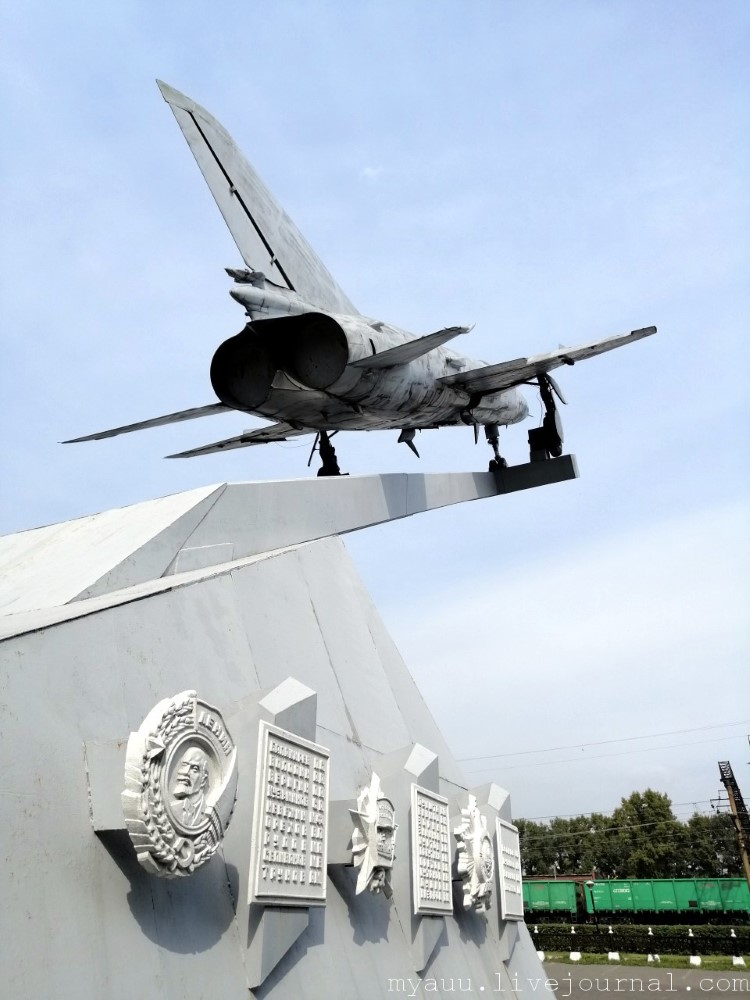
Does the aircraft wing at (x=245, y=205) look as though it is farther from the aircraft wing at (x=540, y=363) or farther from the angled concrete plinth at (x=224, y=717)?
the angled concrete plinth at (x=224, y=717)

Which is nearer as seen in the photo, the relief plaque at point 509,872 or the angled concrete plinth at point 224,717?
the angled concrete plinth at point 224,717

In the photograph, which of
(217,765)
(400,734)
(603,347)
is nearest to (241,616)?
(217,765)

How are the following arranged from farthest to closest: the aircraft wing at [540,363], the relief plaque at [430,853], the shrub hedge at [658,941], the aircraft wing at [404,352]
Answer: the shrub hedge at [658,941]
the aircraft wing at [540,363]
the aircraft wing at [404,352]
the relief plaque at [430,853]

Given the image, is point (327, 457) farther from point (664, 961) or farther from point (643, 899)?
point (643, 899)

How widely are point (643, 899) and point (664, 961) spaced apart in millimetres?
7033

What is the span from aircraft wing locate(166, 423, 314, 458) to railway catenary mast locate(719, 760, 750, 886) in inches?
885

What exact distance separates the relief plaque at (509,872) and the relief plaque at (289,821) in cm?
342

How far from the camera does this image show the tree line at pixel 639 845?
47.7 m

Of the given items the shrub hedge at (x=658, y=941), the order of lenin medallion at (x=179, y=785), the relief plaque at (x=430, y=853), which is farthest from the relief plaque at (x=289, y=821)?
the shrub hedge at (x=658, y=941)

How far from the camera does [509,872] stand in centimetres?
755

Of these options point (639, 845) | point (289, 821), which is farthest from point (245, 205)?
point (639, 845)

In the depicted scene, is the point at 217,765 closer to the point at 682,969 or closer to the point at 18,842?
the point at 18,842

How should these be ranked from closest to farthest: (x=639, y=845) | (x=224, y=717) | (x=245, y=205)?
(x=224, y=717)
(x=245, y=205)
(x=639, y=845)

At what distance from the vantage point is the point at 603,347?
44.1 feet
